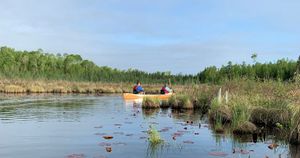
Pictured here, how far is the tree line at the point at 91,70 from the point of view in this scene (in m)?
76.8

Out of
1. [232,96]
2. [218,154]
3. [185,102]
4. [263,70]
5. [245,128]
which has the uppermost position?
[263,70]

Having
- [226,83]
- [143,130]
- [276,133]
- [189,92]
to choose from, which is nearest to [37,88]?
[189,92]

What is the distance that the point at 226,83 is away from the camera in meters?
29.7

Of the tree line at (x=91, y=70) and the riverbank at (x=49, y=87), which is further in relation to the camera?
the tree line at (x=91, y=70)

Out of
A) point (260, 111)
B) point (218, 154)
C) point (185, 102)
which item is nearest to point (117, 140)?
point (218, 154)

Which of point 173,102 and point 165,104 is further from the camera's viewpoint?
point 165,104

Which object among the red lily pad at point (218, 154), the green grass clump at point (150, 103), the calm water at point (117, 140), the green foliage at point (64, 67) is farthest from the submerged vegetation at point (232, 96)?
the green foliage at point (64, 67)

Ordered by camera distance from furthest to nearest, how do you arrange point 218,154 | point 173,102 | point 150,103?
point 173,102
point 150,103
point 218,154

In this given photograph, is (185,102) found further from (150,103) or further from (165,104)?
(150,103)

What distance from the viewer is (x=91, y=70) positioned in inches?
4599

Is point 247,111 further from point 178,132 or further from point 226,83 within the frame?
point 226,83

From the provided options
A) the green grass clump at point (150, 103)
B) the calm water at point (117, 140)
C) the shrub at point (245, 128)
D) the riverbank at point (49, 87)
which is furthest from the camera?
the riverbank at point (49, 87)

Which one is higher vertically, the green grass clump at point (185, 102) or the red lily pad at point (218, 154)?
the green grass clump at point (185, 102)

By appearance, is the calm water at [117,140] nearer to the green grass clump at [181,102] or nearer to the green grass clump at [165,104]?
the green grass clump at [181,102]
